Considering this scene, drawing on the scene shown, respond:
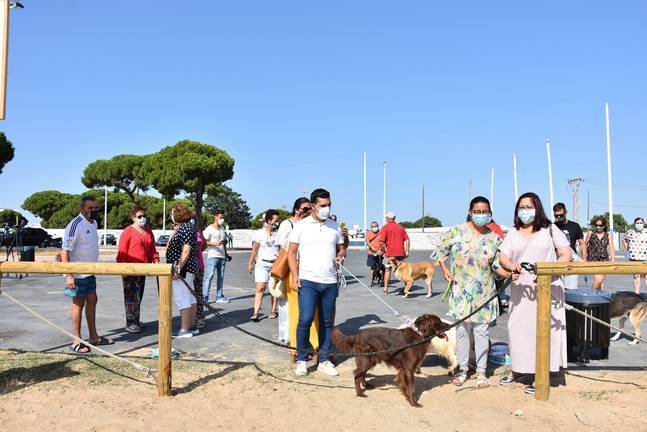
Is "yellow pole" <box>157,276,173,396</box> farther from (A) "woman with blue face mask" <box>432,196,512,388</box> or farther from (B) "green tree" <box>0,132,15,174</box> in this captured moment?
(B) "green tree" <box>0,132,15,174</box>

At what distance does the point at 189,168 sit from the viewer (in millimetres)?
48094

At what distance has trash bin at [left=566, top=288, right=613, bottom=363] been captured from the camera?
18.3 feet

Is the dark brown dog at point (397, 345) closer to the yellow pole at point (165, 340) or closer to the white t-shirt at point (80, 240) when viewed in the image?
the yellow pole at point (165, 340)

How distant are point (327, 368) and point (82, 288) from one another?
2.99 metres

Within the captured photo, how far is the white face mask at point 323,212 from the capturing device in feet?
17.1

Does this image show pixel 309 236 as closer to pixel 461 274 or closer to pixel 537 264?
pixel 461 274

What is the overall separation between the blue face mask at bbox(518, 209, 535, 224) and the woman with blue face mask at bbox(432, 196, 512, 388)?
0.94 feet

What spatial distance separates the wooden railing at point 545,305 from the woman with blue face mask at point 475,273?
0.42m

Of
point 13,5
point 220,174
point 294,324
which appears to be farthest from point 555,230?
point 220,174

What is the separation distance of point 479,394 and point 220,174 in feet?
157

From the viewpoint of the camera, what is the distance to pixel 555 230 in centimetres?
482

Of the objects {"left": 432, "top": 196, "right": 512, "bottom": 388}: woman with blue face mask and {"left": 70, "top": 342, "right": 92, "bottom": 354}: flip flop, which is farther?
{"left": 70, "top": 342, "right": 92, "bottom": 354}: flip flop

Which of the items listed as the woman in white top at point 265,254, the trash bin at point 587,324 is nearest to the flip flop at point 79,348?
the woman in white top at point 265,254

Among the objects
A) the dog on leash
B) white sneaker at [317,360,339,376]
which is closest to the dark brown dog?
white sneaker at [317,360,339,376]
